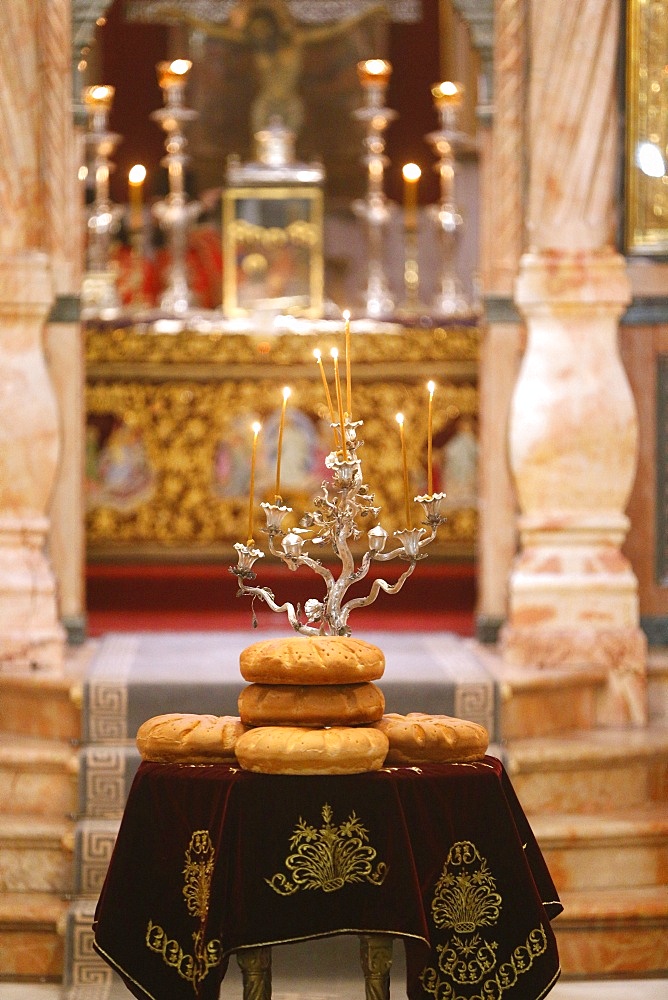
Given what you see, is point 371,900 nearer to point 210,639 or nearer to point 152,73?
point 210,639

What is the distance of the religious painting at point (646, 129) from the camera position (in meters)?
6.75

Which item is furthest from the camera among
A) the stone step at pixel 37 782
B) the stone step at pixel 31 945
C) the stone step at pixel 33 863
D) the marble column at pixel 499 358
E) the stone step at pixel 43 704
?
the marble column at pixel 499 358

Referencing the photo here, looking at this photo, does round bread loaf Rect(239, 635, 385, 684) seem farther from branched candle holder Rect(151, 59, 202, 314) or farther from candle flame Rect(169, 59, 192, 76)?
candle flame Rect(169, 59, 192, 76)

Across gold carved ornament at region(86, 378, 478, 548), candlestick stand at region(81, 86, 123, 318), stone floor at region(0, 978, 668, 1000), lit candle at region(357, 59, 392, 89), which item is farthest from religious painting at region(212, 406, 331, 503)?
stone floor at region(0, 978, 668, 1000)

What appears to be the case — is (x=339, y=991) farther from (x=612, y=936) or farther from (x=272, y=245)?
(x=272, y=245)

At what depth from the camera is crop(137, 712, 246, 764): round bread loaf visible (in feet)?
13.9

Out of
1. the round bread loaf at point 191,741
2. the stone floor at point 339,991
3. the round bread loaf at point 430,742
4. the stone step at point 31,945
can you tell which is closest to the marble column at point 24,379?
the stone step at point 31,945

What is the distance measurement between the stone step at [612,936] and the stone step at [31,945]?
1473 mm

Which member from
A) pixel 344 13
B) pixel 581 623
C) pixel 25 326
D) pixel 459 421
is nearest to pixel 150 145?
pixel 344 13

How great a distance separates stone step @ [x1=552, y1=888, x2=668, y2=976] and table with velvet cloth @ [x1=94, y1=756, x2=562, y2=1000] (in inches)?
49.7

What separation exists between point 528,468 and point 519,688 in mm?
865

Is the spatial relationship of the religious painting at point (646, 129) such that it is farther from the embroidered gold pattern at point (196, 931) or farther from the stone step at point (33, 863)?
the embroidered gold pattern at point (196, 931)

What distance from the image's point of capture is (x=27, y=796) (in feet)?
19.3

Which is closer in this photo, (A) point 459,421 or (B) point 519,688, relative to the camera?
(B) point 519,688
